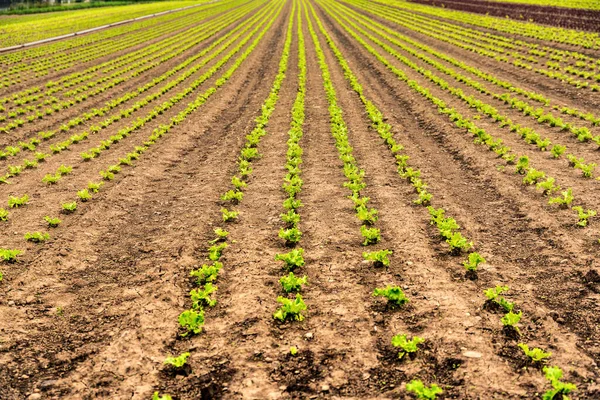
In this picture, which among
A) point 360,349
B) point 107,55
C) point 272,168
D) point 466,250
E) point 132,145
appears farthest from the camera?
point 107,55

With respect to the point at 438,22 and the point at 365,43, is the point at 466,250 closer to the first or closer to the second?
Answer: the point at 365,43

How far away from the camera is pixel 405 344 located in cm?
567

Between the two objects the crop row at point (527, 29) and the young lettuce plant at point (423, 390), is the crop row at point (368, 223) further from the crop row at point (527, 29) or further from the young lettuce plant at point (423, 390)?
the crop row at point (527, 29)

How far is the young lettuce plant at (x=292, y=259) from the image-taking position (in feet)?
25.3

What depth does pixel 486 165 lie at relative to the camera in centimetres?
1189

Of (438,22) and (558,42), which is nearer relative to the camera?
(558,42)

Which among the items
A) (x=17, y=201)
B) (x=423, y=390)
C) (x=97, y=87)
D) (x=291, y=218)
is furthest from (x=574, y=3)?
(x=17, y=201)

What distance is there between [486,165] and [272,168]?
21.7 feet

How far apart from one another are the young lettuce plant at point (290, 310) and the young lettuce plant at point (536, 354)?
3.30 metres

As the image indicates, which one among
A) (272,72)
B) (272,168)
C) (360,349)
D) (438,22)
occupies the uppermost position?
(438,22)

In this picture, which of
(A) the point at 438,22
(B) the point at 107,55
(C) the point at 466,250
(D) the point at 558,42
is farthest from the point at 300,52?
(C) the point at 466,250

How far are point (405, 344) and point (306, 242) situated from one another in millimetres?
3546

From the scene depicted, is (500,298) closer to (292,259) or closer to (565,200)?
(292,259)

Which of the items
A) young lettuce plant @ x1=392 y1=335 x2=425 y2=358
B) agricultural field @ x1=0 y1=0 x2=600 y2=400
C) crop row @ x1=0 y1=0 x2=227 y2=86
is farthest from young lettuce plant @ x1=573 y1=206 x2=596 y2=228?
crop row @ x1=0 y1=0 x2=227 y2=86
